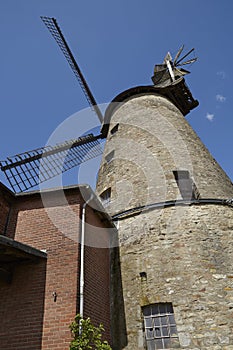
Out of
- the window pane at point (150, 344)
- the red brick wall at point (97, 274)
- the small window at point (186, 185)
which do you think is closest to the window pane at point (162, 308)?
the window pane at point (150, 344)

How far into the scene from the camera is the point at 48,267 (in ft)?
21.3

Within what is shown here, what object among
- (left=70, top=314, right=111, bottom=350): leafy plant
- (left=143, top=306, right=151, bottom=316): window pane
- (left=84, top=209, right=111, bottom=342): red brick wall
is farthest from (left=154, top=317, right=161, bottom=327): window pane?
(left=70, top=314, right=111, bottom=350): leafy plant

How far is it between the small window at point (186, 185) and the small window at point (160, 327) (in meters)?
3.87

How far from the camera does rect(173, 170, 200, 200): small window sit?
9.80m

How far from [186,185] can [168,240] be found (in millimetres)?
2649

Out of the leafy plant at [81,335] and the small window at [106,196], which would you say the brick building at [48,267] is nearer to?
the leafy plant at [81,335]

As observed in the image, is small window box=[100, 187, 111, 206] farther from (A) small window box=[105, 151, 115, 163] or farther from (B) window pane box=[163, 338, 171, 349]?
(B) window pane box=[163, 338, 171, 349]

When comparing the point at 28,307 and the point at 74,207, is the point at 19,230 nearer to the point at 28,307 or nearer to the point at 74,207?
the point at 74,207

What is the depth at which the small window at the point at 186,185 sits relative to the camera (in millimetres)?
9797

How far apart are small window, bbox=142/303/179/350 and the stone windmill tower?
2 cm

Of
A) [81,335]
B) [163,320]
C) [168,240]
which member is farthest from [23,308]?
[168,240]

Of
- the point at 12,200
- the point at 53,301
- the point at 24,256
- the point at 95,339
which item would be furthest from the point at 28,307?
the point at 12,200

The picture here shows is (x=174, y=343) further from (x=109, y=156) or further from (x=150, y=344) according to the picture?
(x=109, y=156)

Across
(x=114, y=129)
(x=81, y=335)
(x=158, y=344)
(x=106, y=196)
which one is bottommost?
(x=158, y=344)
